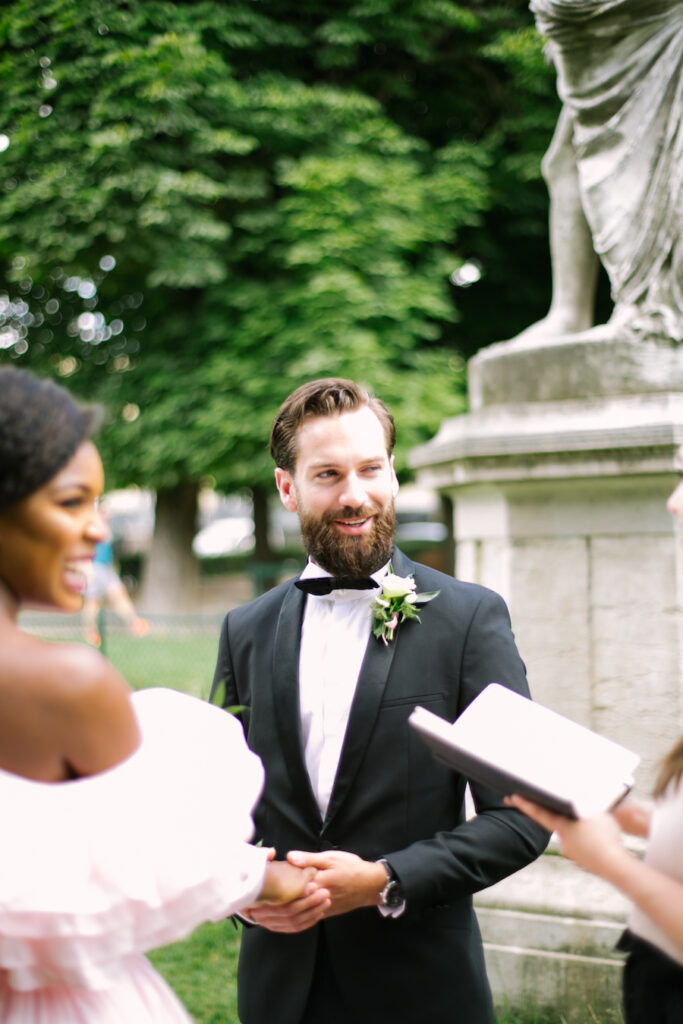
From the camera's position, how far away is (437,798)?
2.20 metres

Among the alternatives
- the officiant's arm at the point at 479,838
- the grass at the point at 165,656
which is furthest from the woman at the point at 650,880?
the grass at the point at 165,656

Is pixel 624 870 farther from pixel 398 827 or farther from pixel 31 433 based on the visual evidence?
pixel 31 433

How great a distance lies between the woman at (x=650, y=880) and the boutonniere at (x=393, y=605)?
66 cm

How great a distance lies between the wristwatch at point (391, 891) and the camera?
198 cm

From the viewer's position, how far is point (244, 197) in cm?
1216

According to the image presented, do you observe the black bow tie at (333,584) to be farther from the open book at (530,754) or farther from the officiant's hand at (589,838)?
the officiant's hand at (589,838)

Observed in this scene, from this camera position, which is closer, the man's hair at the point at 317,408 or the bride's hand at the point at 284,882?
the bride's hand at the point at 284,882

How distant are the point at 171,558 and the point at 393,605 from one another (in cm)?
1443

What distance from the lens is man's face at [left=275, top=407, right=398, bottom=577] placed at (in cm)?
227

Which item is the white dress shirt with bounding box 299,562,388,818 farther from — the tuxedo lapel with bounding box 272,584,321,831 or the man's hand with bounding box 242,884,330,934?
the man's hand with bounding box 242,884,330,934

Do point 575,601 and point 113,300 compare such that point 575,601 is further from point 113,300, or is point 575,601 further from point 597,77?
point 113,300

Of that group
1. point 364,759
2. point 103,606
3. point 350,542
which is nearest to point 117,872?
point 364,759

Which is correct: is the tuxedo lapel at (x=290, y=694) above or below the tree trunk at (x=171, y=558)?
below

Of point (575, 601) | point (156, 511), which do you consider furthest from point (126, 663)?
point (575, 601)
